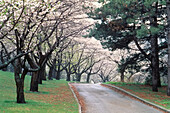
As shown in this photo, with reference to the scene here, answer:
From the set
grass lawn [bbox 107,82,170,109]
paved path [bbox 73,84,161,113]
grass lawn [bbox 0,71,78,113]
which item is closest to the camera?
grass lawn [bbox 0,71,78,113]

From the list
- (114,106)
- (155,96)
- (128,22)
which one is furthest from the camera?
(128,22)

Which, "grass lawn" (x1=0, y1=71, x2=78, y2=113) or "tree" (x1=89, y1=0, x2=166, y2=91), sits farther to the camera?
"tree" (x1=89, y1=0, x2=166, y2=91)

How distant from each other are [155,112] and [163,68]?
14.1m

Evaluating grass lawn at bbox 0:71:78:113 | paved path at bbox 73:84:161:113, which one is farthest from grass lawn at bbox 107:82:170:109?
grass lawn at bbox 0:71:78:113

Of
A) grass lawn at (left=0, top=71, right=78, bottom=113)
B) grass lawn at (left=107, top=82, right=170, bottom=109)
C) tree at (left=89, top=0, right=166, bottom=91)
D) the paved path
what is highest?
tree at (left=89, top=0, right=166, bottom=91)

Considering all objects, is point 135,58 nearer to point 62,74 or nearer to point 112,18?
point 112,18

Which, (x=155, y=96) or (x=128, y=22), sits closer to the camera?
(x=155, y=96)

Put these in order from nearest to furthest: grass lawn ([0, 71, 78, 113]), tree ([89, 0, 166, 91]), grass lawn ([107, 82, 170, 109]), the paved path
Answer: grass lawn ([0, 71, 78, 113])
the paved path
grass lawn ([107, 82, 170, 109])
tree ([89, 0, 166, 91])

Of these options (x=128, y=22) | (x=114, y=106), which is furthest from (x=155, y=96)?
(x=128, y=22)

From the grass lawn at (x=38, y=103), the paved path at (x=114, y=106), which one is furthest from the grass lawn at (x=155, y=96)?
the grass lawn at (x=38, y=103)

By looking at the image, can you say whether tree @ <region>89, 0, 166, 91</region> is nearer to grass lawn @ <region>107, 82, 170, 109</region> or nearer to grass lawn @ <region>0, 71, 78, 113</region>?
grass lawn @ <region>107, 82, 170, 109</region>

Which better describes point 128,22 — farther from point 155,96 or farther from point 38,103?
point 38,103

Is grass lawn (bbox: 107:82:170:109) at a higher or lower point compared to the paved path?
higher

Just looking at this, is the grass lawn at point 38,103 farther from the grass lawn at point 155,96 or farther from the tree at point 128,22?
the tree at point 128,22
